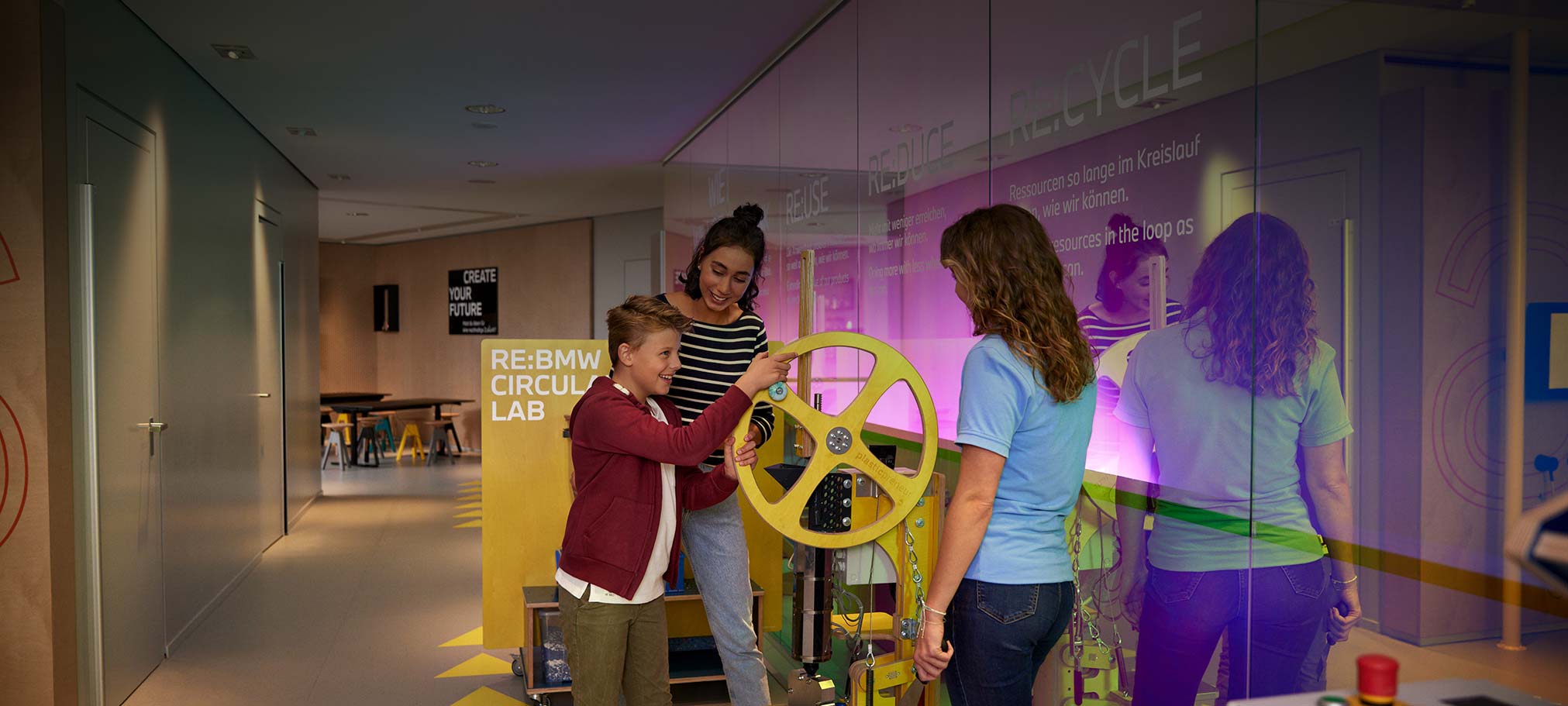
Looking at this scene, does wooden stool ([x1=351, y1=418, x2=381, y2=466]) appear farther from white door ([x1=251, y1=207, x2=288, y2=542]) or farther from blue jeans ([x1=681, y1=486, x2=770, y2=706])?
blue jeans ([x1=681, y1=486, x2=770, y2=706])

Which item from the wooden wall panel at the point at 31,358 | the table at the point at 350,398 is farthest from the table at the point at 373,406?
the wooden wall panel at the point at 31,358

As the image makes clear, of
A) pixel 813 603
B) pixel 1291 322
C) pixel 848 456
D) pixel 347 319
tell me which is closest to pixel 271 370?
pixel 813 603

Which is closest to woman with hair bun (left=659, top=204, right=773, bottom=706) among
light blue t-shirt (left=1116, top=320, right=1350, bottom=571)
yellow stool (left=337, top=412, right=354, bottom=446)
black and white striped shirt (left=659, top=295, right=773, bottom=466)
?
Result: black and white striped shirt (left=659, top=295, right=773, bottom=466)

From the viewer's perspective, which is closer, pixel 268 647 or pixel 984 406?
pixel 984 406

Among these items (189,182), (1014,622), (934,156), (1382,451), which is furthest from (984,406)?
(189,182)

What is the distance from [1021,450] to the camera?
1735 millimetres

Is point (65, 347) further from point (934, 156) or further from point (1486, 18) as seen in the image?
point (1486, 18)

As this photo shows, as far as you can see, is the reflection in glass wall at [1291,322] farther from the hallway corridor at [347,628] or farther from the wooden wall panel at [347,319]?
the wooden wall panel at [347,319]

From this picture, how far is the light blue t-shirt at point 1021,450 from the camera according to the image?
1.68m

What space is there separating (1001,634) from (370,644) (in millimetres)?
3452

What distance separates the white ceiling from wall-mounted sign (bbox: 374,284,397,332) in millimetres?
5480

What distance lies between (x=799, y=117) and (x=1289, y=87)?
9.14 feet

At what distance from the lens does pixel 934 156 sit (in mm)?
3186

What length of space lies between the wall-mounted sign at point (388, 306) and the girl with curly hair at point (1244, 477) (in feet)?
42.6
